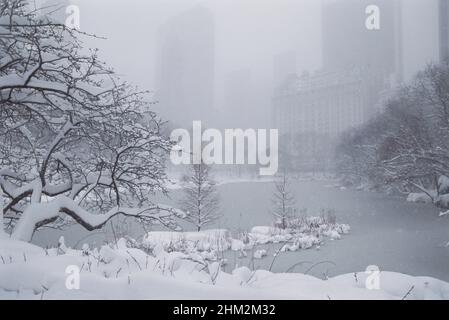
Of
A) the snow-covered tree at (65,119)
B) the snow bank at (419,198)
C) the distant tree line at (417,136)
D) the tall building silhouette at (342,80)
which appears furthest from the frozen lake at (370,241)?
the tall building silhouette at (342,80)

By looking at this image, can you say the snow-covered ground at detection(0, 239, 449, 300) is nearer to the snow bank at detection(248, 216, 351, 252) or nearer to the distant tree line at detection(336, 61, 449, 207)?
the snow bank at detection(248, 216, 351, 252)

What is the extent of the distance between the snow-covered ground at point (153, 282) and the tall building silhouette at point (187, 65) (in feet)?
23.5

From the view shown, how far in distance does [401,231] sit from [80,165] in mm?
16971

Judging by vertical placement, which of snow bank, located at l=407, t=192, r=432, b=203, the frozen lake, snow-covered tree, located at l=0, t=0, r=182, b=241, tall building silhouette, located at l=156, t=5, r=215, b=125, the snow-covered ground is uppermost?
tall building silhouette, located at l=156, t=5, r=215, b=125

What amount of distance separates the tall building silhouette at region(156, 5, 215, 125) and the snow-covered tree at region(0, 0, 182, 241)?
4417 mm

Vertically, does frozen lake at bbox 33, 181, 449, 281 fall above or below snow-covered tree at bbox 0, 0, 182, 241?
below

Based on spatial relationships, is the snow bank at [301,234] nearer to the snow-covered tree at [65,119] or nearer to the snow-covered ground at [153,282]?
the snow-covered tree at [65,119]

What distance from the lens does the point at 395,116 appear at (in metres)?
28.5

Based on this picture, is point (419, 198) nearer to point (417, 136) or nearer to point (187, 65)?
point (417, 136)

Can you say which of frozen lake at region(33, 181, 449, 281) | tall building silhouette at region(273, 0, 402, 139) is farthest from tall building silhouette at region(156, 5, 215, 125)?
tall building silhouette at region(273, 0, 402, 139)

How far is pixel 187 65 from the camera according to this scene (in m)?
13.0

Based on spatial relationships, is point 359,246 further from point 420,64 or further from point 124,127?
point 420,64

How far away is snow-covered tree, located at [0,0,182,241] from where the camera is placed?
4.05m
